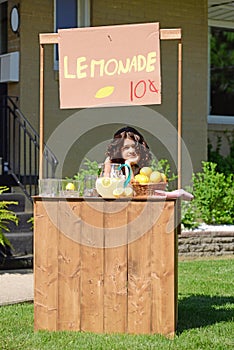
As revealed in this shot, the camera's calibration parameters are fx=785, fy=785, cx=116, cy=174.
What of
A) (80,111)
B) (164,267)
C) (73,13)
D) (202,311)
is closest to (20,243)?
(80,111)

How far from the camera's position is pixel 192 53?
13.0m

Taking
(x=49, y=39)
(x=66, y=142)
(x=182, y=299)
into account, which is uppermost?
(x=49, y=39)

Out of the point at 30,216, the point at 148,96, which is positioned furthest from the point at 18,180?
the point at 148,96

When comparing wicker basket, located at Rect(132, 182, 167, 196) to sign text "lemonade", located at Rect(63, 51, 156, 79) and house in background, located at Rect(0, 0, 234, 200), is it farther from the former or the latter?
house in background, located at Rect(0, 0, 234, 200)

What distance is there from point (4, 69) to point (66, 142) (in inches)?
54.2

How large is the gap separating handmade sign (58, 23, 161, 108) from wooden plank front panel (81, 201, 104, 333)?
0.92 m

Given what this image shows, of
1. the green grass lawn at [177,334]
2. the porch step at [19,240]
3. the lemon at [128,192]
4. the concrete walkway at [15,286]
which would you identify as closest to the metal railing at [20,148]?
the porch step at [19,240]

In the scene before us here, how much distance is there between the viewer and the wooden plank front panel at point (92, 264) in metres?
6.02

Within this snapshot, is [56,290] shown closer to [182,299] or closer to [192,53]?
[182,299]

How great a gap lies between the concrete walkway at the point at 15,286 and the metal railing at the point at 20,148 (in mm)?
1853

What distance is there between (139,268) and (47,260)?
0.72 meters

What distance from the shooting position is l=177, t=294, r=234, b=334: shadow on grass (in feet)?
21.5

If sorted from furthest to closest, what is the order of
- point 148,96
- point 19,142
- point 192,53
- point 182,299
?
point 192,53 → point 19,142 → point 182,299 → point 148,96

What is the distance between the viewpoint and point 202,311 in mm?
7047
